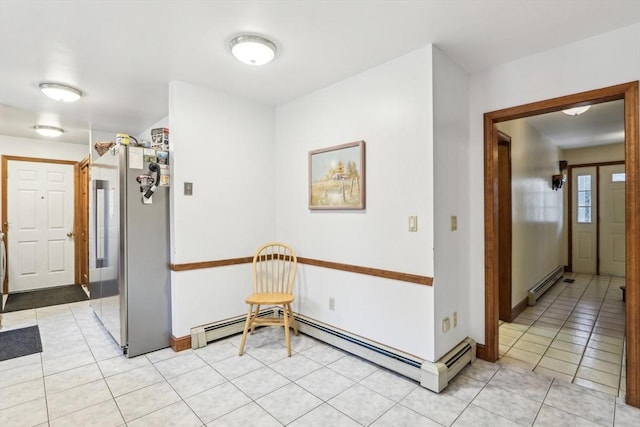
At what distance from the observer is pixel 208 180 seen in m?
3.20

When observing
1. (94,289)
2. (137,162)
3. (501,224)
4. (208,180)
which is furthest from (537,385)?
(94,289)

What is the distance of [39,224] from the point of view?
5.17m

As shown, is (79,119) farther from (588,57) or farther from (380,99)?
(588,57)

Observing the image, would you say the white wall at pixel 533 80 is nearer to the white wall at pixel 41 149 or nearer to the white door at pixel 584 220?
the white door at pixel 584 220

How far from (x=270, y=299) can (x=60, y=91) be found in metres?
2.83

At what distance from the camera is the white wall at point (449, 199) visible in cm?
241

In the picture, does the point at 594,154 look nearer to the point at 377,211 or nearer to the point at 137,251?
the point at 377,211

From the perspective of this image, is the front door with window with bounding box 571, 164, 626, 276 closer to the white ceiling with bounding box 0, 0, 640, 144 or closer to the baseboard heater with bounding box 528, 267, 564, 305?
the baseboard heater with bounding box 528, 267, 564, 305

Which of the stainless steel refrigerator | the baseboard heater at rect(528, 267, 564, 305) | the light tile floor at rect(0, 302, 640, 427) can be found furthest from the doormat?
the baseboard heater at rect(528, 267, 564, 305)

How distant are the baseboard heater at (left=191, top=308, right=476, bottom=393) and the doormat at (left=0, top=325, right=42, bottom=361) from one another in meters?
1.55

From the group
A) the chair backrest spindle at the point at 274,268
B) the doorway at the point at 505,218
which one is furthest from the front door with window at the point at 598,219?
the chair backrest spindle at the point at 274,268

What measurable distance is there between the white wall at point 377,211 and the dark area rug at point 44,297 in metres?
3.67

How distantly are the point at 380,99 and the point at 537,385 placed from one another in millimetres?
2510

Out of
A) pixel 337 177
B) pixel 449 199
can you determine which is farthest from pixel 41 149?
pixel 449 199
